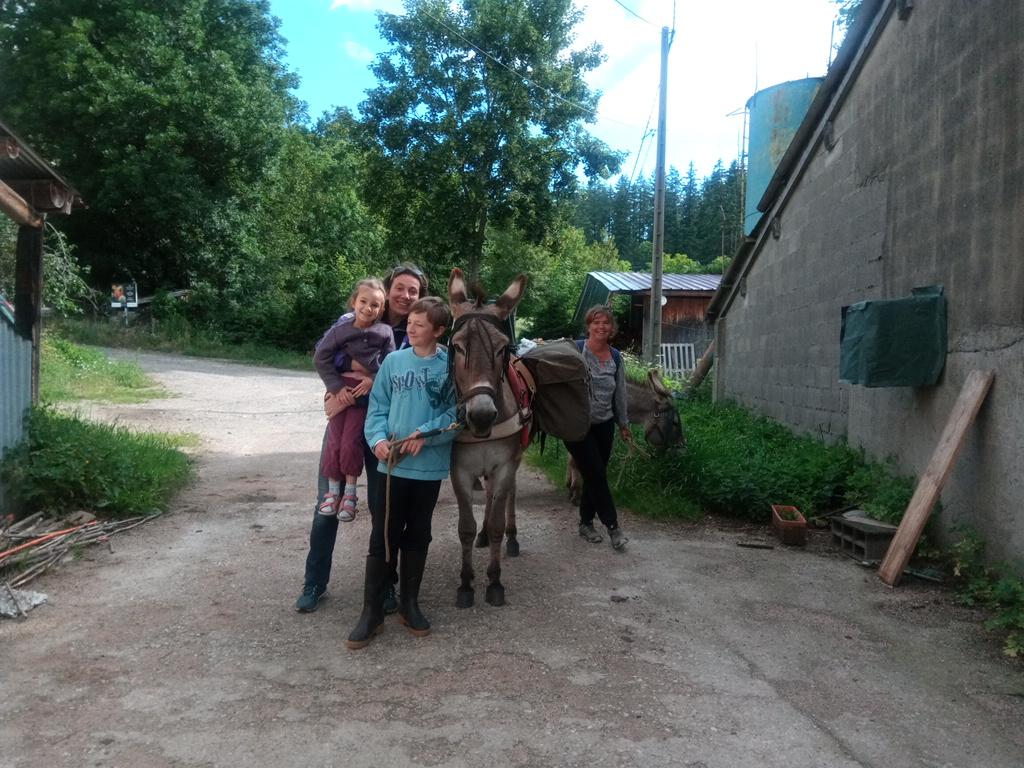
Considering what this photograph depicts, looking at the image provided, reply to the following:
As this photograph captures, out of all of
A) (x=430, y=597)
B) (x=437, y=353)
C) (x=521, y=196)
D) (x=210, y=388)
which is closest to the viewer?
(x=437, y=353)

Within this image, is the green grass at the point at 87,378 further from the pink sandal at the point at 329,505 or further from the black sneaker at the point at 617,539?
the black sneaker at the point at 617,539

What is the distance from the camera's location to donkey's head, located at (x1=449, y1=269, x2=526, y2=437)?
148 inches

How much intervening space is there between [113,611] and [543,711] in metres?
2.68

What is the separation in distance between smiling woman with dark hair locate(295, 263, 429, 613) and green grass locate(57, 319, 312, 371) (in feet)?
60.5

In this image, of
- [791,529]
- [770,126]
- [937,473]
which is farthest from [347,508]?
[770,126]

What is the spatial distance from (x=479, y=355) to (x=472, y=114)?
72.7ft

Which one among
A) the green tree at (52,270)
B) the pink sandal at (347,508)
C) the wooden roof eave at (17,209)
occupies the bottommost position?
the pink sandal at (347,508)

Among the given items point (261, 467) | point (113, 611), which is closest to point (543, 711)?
point (113, 611)

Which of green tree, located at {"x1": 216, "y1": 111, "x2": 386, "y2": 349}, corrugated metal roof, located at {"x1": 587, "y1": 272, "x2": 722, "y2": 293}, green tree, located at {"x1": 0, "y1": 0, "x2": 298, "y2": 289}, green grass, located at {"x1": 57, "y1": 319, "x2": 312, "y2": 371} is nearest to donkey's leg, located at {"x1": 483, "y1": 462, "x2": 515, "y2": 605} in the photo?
corrugated metal roof, located at {"x1": 587, "y1": 272, "x2": 722, "y2": 293}

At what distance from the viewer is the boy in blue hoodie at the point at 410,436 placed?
3906 millimetres

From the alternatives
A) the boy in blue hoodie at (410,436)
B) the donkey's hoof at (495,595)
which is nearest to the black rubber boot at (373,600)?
the boy in blue hoodie at (410,436)

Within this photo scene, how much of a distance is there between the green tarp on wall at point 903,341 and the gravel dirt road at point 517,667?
1.48 meters

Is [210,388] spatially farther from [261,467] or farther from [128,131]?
[128,131]

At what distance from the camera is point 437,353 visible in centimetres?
405
